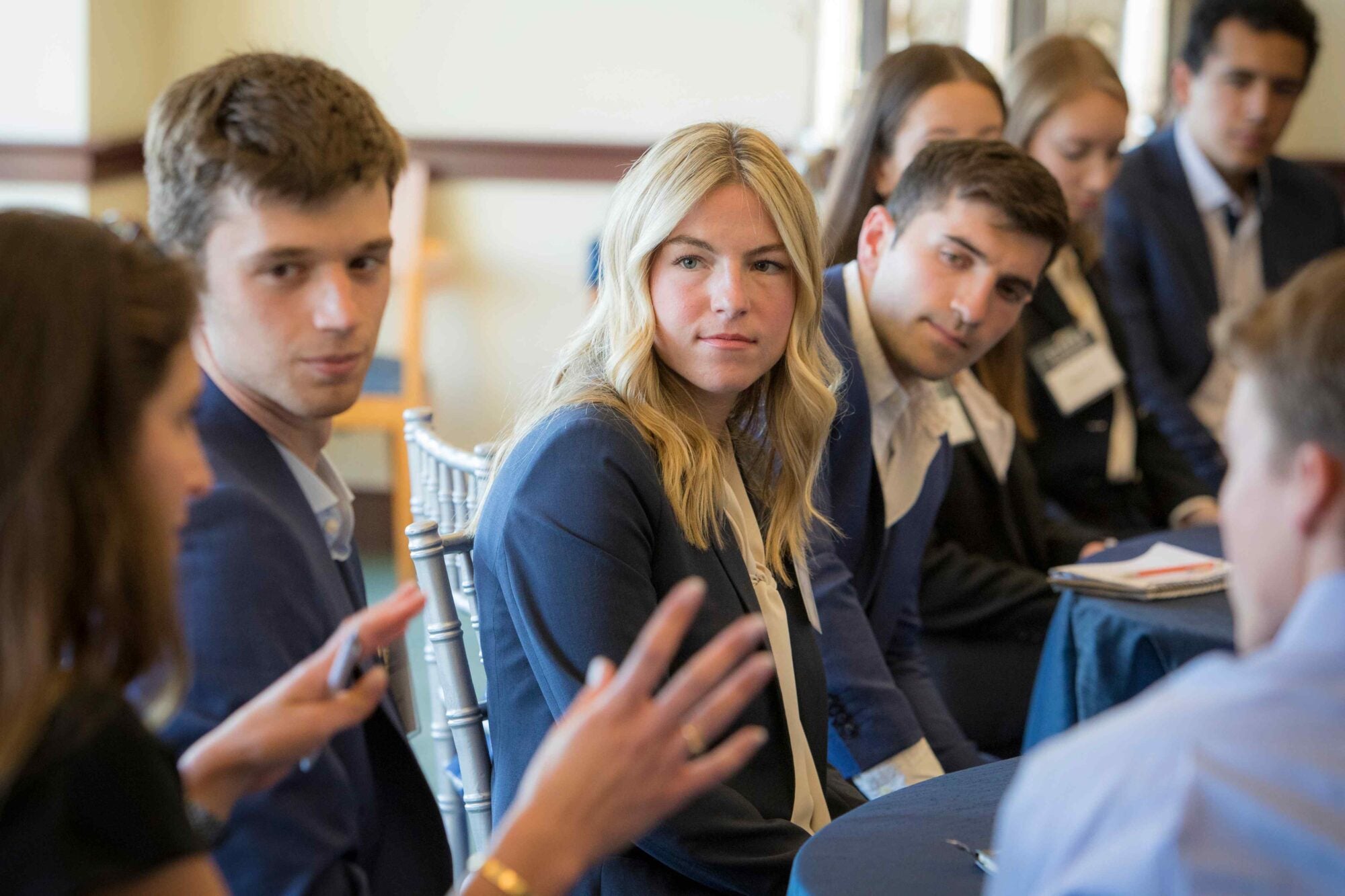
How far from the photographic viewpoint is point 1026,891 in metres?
0.82

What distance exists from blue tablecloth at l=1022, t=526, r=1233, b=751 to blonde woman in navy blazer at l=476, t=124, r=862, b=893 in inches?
20.2

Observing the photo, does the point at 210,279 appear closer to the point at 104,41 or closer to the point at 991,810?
the point at 991,810

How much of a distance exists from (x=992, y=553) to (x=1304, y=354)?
Answer: 73.2 inches

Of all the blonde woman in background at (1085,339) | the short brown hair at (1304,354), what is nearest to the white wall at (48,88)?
the blonde woman in background at (1085,339)

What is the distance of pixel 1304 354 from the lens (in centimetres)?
81

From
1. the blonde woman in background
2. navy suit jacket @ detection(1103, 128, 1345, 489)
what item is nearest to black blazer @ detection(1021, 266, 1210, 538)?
the blonde woman in background

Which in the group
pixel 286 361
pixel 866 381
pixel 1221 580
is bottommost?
pixel 1221 580

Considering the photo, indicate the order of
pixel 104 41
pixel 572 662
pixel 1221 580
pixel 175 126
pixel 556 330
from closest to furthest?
1. pixel 175 126
2. pixel 572 662
3. pixel 1221 580
4. pixel 104 41
5. pixel 556 330

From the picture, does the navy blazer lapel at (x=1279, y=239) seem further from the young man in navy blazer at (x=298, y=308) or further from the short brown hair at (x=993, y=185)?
the young man in navy blazer at (x=298, y=308)

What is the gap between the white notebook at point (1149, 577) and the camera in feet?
6.82

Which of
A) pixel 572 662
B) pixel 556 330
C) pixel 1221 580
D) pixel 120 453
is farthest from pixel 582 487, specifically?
pixel 556 330

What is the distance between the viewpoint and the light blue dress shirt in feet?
2.45

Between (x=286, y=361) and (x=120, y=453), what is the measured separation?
48cm

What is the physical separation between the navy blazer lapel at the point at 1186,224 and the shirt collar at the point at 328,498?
2835 millimetres
